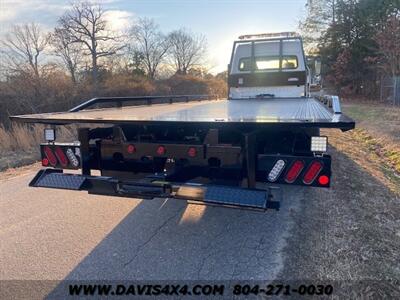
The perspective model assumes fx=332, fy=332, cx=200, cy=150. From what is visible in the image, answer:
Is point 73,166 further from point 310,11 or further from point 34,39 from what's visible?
point 310,11

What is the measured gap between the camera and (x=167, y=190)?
3.26 meters

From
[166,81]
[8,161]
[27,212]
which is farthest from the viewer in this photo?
[166,81]

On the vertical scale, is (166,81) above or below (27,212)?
above

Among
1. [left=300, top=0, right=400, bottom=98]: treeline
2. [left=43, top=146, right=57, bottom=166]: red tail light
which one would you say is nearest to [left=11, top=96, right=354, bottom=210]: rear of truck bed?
[left=43, top=146, right=57, bottom=166]: red tail light

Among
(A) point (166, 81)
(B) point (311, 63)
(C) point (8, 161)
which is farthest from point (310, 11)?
(C) point (8, 161)

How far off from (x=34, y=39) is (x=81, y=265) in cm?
2905

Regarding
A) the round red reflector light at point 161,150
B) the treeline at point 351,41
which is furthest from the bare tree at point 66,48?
the round red reflector light at point 161,150

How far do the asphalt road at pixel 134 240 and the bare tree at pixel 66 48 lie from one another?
2694 centimetres

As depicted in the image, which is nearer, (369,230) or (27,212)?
(369,230)

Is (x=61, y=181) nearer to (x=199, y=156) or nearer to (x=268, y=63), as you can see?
(x=199, y=156)

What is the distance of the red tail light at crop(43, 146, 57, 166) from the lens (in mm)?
3973

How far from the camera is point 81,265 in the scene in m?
3.09

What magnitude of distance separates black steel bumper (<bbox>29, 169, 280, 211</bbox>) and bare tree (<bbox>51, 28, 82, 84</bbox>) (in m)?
27.6

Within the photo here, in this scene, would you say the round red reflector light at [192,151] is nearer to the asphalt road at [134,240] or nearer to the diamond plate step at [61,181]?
the asphalt road at [134,240]
